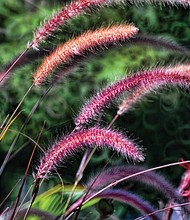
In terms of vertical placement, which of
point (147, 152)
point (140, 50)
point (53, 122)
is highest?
point (140, 50)


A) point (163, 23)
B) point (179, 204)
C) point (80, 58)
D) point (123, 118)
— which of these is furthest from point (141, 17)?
point (179, 204)

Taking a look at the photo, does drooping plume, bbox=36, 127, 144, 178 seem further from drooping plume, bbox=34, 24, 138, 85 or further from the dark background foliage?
the dark background foliage

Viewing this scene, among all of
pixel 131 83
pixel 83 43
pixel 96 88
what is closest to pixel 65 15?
pixel 83 43

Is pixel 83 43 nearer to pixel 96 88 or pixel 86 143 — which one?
pixel 86 143

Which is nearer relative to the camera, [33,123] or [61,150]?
[61,150]

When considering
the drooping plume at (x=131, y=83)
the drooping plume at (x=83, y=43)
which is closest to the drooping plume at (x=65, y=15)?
the drooping plume at (x=83, y=43)

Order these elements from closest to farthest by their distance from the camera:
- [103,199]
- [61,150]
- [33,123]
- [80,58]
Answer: [61,150] → [80,58] → [103,199] → [33,123]

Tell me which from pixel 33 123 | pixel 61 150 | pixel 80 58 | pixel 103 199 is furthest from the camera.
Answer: pixel 33 123

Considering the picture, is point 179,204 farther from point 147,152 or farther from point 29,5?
point 29,5
